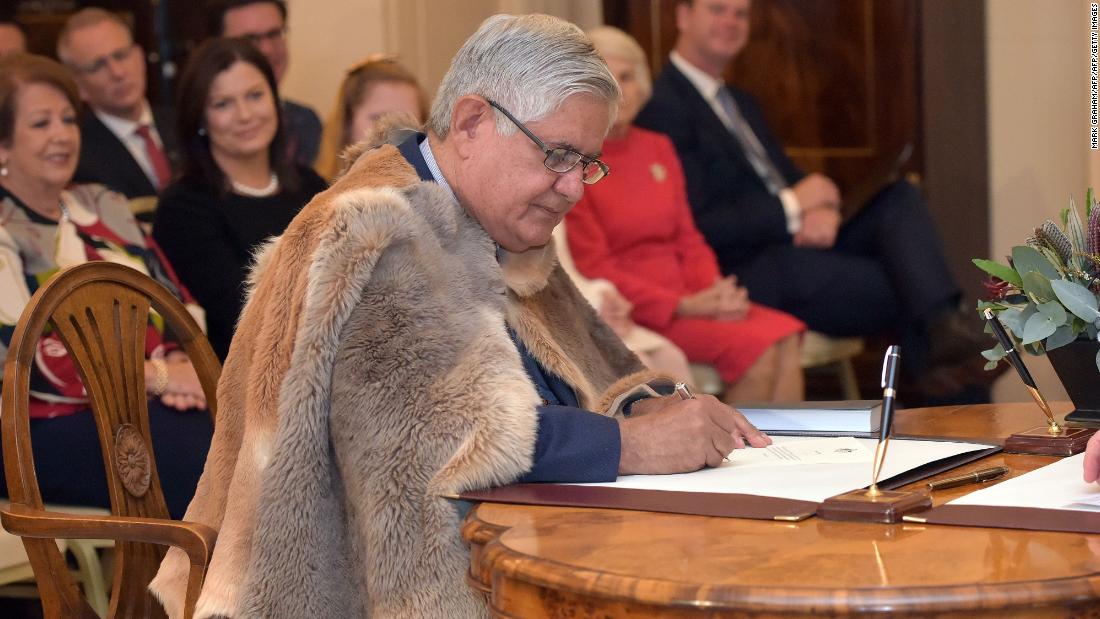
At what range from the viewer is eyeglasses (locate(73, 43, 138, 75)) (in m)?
4.35

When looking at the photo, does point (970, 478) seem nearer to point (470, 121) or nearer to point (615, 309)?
point (470, 121)

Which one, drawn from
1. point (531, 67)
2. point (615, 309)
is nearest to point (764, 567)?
point (531, 67)

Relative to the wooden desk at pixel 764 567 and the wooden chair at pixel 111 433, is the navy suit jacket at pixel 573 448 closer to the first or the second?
the wooden desk at pixel 764 567

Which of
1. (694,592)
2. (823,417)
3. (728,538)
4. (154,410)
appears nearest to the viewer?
(694,592)

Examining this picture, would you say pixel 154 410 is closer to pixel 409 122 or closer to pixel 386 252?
pixel 409 122

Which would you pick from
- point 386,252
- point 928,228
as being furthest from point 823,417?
point 928,228

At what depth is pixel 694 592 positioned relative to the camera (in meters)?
1.18

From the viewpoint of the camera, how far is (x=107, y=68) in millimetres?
4348

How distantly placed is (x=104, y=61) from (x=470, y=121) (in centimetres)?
277

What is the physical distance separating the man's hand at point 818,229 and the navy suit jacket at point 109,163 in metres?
1.90

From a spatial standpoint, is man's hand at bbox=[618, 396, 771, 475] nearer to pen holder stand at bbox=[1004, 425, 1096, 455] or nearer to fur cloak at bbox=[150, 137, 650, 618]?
fur cloak at bbox=[150, 137, 650, 618]

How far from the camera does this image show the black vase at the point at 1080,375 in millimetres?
1911

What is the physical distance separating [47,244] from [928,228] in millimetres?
2681

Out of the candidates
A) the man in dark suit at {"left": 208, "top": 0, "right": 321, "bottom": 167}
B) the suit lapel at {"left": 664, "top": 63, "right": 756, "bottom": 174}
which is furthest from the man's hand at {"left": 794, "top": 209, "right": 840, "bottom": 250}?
the man in dark suit at {"left": 208, "top": 0, "right": 321, "bottom": 167}
